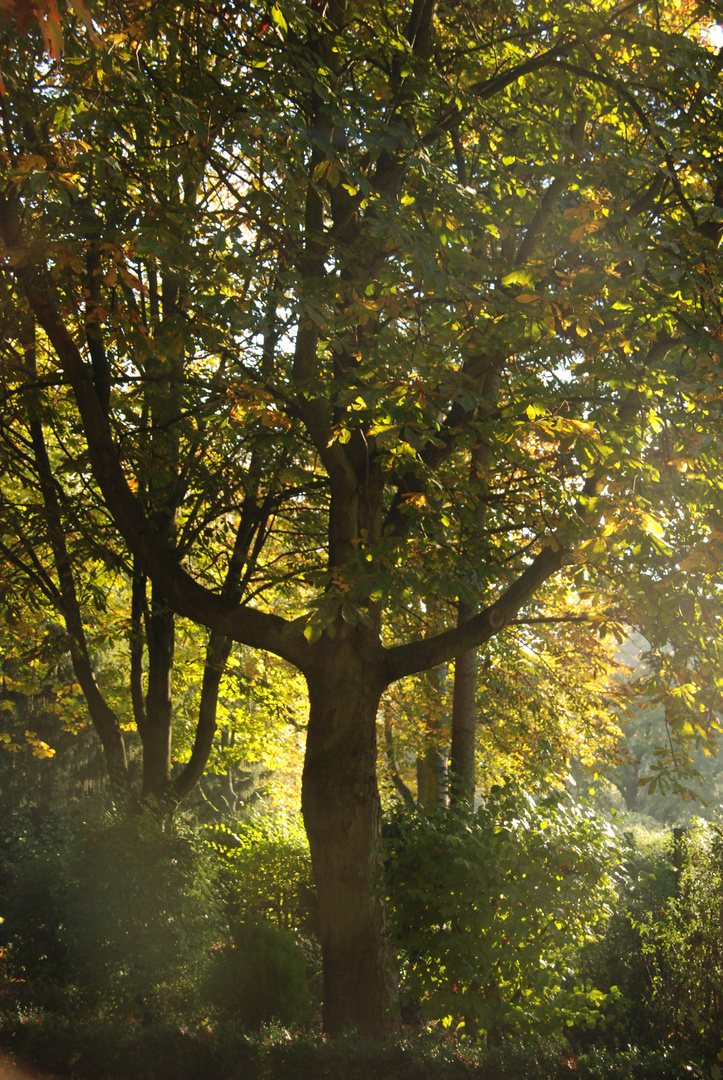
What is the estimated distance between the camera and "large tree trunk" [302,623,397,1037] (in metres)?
5.30

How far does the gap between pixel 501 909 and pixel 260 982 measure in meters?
3.12

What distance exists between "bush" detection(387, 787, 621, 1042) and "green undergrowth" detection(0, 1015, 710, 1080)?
0.76 ft

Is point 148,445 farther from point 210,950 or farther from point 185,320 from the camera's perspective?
point 210,950

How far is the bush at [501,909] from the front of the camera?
4.68 meters

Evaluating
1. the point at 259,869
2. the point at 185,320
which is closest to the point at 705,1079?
the point at 259,869

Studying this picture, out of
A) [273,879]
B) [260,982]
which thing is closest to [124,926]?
[260,982]

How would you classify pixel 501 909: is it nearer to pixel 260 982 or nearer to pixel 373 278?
pixel 260 982

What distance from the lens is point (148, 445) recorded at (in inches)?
271

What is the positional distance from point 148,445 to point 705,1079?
21.3ft

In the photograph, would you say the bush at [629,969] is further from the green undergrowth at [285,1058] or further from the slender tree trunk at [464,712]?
the slender tree trunk at [464,712]

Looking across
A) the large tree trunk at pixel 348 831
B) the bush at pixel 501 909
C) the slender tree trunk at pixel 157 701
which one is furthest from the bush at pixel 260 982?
the slender tree trunk at pixel 157 701

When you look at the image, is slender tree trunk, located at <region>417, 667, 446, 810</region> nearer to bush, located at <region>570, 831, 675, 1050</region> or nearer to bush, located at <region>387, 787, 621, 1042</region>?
bush, located at <region>570, 831, 675, 1050</region>

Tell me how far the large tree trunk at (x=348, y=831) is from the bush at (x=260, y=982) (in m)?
1.45

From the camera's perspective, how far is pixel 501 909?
484cm
